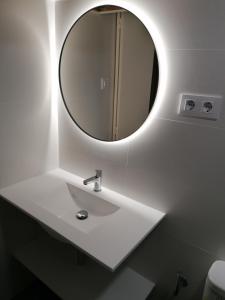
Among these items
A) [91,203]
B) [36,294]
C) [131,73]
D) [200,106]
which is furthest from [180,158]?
[36,294]

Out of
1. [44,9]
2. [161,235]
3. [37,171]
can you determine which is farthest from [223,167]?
[44,9]

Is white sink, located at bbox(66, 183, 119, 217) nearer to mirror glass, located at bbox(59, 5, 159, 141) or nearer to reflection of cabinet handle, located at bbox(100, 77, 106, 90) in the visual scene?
mirror glass, located at bbox(59, 5, 159, 141)

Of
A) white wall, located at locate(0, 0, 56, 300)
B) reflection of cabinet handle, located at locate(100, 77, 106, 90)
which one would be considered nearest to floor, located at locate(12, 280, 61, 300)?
white wall, located at locate(0, 0, 56, 300)

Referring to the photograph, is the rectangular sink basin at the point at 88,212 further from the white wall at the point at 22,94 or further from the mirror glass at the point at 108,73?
the mirror glass at the point at 108,73

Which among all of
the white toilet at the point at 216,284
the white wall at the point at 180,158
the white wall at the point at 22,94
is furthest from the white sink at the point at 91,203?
the white toilet at the point at 216,284

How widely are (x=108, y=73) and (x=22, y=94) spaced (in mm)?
521

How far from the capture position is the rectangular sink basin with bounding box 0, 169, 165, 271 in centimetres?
92

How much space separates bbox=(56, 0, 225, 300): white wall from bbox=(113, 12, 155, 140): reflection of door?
74 millimetres

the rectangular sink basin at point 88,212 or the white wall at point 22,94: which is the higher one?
the white wall at point 22,94

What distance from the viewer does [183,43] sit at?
0.93 metres

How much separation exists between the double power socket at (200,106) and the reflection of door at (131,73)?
0.61ft

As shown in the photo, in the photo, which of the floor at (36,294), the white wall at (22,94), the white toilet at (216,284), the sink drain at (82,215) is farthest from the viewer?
the floor at (36,294)

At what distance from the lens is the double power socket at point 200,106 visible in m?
0.90

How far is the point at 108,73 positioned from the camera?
123 cm
